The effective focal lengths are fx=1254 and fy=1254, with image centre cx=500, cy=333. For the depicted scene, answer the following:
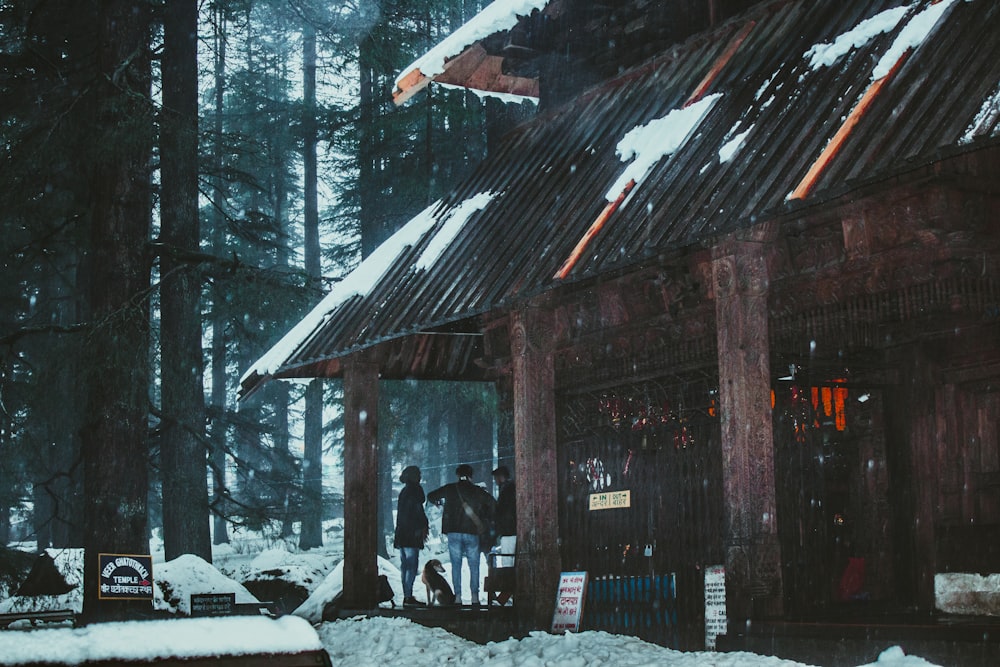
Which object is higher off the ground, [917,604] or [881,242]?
[881,242]

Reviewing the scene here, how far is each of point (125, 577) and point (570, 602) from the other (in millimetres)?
4142

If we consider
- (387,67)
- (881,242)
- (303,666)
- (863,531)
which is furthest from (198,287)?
(303,666)

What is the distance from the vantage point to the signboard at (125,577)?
1138 centimetres

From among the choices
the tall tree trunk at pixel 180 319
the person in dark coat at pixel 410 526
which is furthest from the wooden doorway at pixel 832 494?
the tall tree trunk at pixel 180 319

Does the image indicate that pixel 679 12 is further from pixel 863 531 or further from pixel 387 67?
pixel 387 67

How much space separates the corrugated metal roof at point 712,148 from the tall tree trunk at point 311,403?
15.3 m

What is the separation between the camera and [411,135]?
3494 centimetres

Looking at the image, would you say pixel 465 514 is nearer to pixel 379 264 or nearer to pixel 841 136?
pixel 379 264

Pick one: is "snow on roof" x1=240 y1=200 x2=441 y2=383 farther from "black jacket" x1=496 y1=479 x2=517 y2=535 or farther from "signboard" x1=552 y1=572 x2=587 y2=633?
"signboard" x1=552 y1=572 x2=587 y2=633

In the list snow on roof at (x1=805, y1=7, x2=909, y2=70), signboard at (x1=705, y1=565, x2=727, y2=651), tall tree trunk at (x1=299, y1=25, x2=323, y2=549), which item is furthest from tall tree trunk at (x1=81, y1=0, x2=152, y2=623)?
tall tree trunk at (x1=299, y1=25, x2=323, y2=549)

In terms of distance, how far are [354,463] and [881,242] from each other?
23.8ft

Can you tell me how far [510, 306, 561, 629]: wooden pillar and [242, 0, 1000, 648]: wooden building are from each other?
29mm

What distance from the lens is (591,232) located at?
1101cm

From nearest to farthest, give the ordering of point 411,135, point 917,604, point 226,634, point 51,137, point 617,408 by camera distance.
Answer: point 226,634
point 917,604
point 617,408
point 51,137
point 411,135
